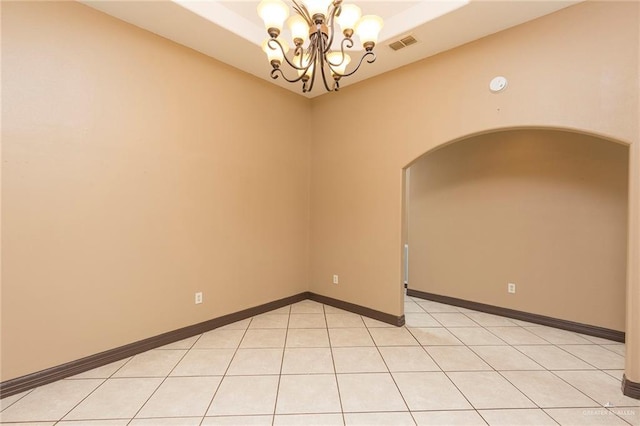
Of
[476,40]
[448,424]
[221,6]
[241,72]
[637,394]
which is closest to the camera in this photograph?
[448,424]

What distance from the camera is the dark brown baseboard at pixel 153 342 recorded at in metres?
2.17

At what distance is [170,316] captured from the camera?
2973 mm

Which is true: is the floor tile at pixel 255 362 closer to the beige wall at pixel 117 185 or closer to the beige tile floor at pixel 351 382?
the beige tile floor at pixel 351 382

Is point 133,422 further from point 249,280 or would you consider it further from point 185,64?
point 185,64

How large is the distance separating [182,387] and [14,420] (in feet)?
3.25

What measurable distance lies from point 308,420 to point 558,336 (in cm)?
304

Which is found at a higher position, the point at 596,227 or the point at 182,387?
the point at 596,227

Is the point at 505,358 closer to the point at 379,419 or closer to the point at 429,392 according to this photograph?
the point at 429,392

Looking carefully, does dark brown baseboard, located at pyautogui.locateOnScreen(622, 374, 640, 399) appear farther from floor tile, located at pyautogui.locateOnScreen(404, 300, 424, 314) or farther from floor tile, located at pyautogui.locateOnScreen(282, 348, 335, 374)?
floor tile, located at pyautogui.locateOnScreen(282, 348, 335, 374)

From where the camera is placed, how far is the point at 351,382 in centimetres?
230

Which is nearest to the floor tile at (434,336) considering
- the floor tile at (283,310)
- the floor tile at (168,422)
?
the floor tile at (283,310)

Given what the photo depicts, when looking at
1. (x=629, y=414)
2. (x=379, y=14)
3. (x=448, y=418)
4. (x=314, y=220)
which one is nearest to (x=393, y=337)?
(x=448, y=418)

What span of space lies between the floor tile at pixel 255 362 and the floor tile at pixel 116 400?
605mm

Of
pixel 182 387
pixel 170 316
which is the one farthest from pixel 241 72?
pixel 182 387
